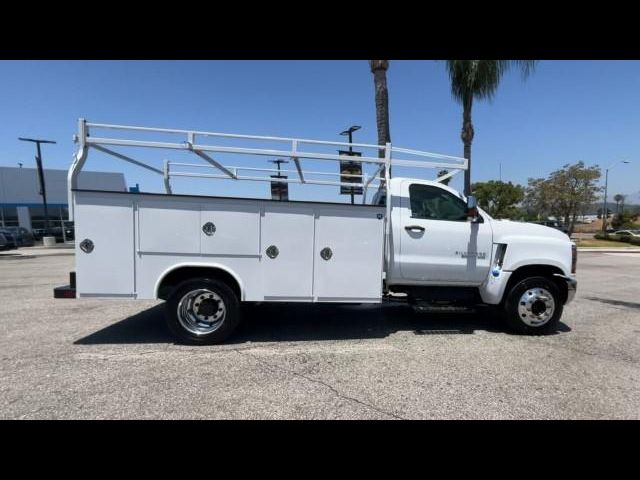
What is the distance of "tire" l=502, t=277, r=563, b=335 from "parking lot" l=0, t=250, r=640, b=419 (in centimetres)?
22

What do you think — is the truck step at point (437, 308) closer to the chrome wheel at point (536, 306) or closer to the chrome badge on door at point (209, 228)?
the chrome wheel at point (536, 306)

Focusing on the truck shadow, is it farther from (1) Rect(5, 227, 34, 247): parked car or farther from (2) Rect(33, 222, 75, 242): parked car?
(2) Rect(33, 222, 75, 242): parked car

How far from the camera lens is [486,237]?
5242mm

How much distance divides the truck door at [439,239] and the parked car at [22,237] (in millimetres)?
29690

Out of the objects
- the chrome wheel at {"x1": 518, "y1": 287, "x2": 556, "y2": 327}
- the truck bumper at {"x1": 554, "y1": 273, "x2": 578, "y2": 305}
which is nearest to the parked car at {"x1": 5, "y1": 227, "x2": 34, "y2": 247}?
the chrome wheel at {"x1": 518, "y1": 287, "x2": 556, "y2": 327}

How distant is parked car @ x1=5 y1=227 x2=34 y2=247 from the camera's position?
995 inches

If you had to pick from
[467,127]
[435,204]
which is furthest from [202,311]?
[467,127]

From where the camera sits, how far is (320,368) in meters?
3.96

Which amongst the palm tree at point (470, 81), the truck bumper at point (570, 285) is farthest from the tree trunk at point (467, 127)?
the truck bumper at point (570, 285)

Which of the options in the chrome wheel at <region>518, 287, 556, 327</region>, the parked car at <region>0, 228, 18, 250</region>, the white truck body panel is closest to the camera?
the white truck body panel

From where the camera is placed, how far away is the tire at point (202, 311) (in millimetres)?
4535

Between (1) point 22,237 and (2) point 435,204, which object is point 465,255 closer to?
(2) point 435,204

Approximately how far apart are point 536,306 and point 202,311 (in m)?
4.76
